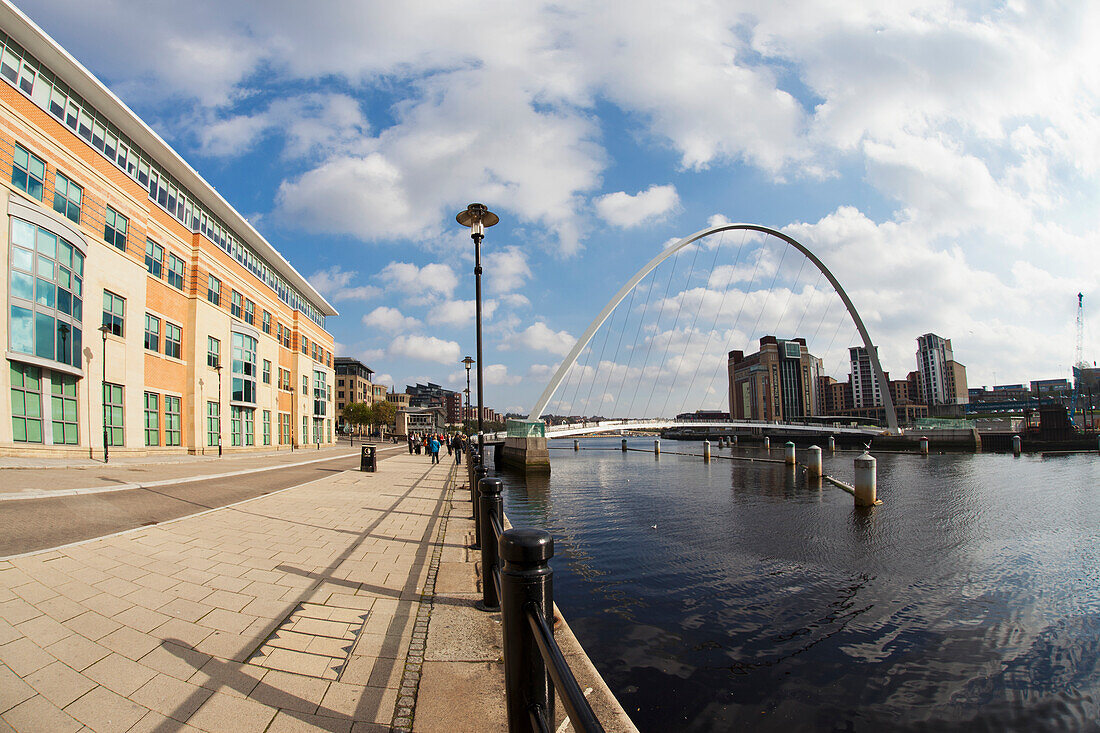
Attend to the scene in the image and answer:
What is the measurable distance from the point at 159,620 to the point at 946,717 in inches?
290

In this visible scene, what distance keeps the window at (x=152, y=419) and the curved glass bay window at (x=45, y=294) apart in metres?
5.81

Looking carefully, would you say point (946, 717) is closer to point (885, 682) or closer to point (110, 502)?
point (885, 682)

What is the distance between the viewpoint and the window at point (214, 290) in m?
33.4

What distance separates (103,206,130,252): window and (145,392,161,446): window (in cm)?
780

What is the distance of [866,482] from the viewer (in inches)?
666

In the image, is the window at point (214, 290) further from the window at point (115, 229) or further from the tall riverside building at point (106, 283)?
the window at point (115, 229)

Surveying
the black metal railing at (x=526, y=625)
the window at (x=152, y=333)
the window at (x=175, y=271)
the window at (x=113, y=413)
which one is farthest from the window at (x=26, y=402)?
the black metal railing at (x=526, y=625)

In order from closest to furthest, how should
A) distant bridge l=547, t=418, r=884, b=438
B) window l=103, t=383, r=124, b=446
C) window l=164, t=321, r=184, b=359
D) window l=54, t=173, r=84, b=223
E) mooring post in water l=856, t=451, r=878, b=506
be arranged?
mooring post in water l=856, t=451, r=878, b=506 < window l=54, t=173, r=84, b=223 < window l=103, t=383, r=124, b=446 < window l=164, t=321, r=184, b=359 < distant bridge l=547, t=418, r=884, b=438

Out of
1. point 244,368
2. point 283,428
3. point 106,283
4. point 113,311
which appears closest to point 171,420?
point 113,311

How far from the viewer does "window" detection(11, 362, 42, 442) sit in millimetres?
18141

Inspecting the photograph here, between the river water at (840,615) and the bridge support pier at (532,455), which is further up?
the river water at (840,615)

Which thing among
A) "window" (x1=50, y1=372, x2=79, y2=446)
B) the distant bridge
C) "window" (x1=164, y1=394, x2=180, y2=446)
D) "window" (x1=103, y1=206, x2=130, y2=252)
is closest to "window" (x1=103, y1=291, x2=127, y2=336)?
"window" (x1=103, y1=206, x2=130, y2=252)

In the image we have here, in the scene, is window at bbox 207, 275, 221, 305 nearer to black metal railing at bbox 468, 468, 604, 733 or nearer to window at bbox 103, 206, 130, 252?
window at bbox 103, 206, 130, 252

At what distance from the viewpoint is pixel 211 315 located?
33125 millimetres
